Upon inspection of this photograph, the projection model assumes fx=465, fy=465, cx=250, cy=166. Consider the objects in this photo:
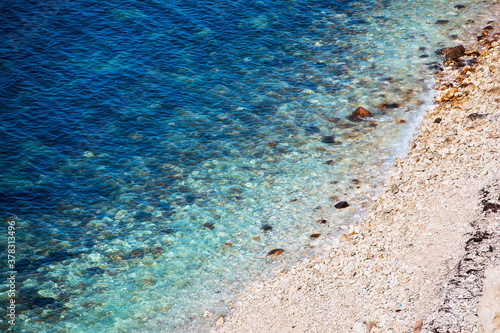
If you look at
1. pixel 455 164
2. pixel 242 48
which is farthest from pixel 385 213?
pixel 242 48

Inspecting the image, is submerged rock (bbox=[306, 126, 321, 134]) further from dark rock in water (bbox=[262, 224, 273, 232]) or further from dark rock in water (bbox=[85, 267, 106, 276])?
dark rock in water (bbox=[85, 267, 106, 276])

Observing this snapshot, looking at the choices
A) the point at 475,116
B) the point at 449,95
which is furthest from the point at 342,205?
the point at 449,95

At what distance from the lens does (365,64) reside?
34.4 m

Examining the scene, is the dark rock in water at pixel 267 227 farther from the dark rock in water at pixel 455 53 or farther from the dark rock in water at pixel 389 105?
the dark rock in water at pixel 455 53

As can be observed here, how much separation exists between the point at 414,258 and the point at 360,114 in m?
13.5

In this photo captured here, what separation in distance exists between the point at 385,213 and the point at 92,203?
1549 centimetres

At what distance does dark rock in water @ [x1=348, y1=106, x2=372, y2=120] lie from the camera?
96.2ft

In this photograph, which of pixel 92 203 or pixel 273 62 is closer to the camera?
pixel 92 203

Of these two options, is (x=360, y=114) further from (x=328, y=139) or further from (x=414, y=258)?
(x=414, y=258)

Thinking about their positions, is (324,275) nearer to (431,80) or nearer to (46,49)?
(431,80)

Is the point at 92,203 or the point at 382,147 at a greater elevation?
the point at 382,147

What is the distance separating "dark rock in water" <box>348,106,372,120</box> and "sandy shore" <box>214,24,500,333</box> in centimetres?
466

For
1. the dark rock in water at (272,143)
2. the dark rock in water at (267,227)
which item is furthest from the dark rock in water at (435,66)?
the dark rock in water at (267,227)

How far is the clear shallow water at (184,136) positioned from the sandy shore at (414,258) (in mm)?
1614
